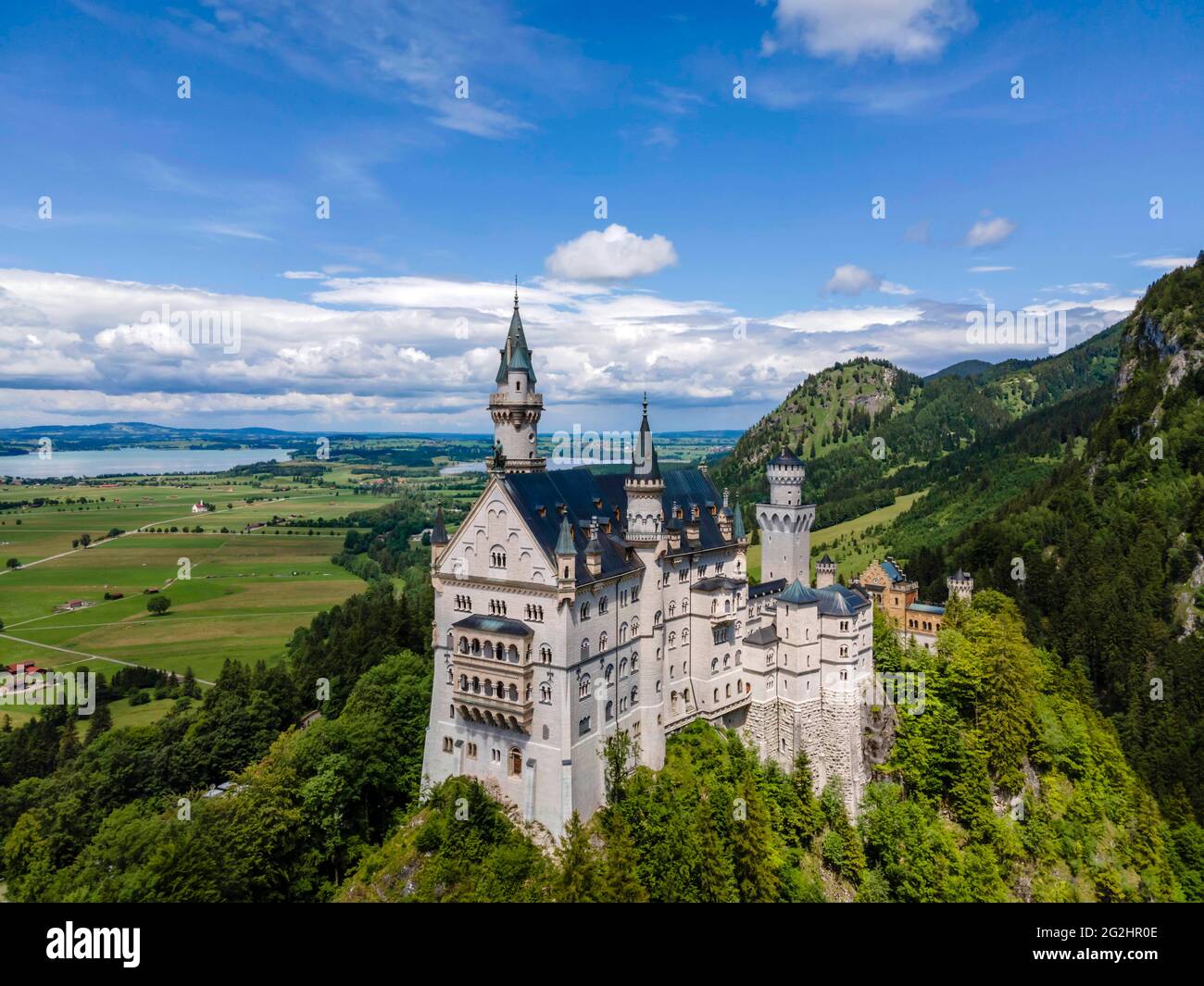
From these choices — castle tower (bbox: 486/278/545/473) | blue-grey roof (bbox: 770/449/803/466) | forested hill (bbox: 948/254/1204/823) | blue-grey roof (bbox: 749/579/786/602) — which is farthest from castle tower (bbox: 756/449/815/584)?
forested hill (bbox: 948/254/1204/823)

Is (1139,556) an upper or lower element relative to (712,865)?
upper

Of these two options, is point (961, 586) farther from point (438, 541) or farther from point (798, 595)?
point (438, 541)

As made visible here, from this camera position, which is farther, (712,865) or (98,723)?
(98,723)

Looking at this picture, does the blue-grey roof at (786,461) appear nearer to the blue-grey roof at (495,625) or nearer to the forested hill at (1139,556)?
the blue-grey roof at (495,625)

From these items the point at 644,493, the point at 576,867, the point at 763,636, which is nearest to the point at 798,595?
the point at 763,636

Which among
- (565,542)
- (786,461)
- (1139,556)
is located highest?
(786,461)
